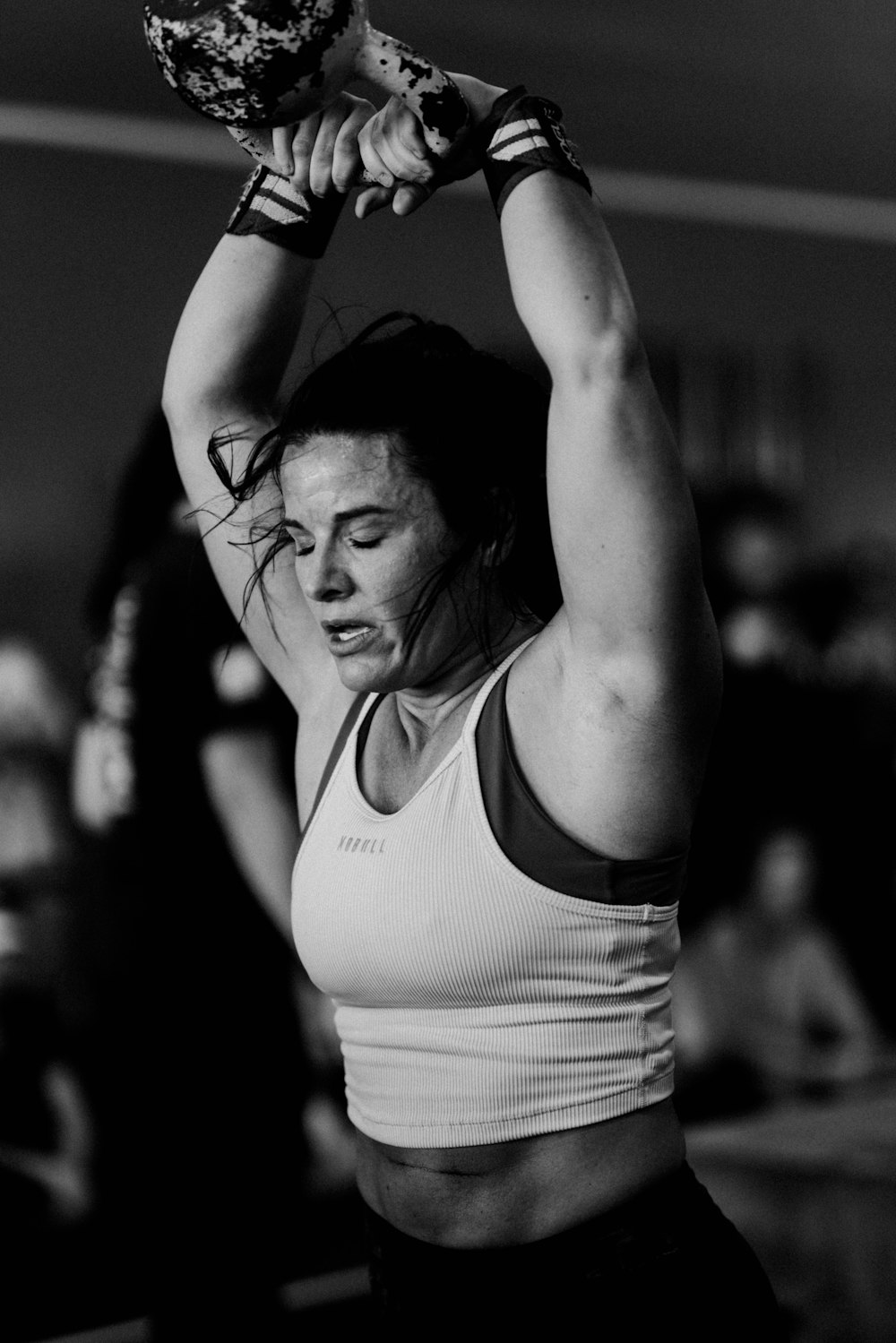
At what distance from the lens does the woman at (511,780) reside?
0.95 metres

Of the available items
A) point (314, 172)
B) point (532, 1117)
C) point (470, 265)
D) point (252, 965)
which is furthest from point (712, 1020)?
point (314, 172)

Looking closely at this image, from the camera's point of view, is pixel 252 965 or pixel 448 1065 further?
pixel 252 965

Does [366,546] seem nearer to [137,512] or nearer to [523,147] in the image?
[523,147]

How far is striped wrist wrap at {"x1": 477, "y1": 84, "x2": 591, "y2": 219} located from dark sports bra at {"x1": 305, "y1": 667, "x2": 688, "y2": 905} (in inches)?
15.5

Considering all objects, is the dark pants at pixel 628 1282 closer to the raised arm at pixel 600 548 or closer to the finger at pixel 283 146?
the raised arm at pixel 600 548

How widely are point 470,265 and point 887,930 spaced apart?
6.31 feet

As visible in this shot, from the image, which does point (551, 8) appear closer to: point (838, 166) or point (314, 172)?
point (838, 166)

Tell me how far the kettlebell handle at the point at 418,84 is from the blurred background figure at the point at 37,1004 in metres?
1.66

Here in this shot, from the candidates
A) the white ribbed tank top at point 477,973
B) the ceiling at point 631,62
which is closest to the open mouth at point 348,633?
the white ribbed tank top at point 477,973

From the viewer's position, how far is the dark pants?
40.9 inches

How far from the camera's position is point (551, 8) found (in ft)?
8.07

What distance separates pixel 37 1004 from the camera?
2.47 m

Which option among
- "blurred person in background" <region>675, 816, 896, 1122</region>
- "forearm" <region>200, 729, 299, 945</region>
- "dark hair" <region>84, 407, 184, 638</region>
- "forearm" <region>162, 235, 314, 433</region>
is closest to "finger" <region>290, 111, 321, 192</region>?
"forearm" <region>162, 235, 314, 433</region>

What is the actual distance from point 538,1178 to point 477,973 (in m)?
0.17
